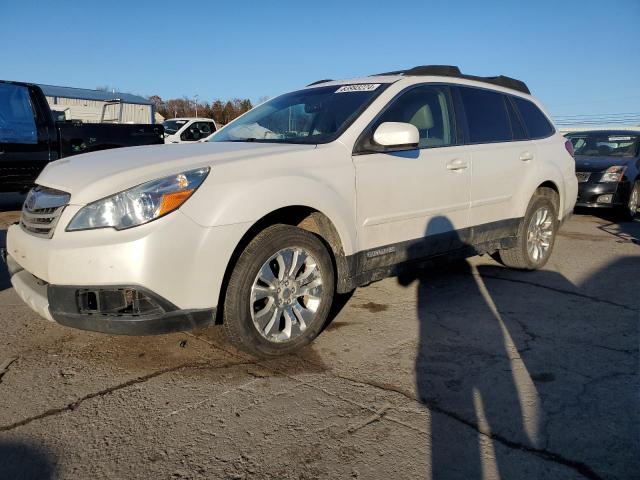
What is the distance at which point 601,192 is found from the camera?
902cm

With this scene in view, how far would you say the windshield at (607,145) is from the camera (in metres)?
9.98

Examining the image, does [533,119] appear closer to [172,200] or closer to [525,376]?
[525,376]

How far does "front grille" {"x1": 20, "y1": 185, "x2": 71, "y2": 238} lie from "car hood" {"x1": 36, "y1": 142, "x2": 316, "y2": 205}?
0.05 meters

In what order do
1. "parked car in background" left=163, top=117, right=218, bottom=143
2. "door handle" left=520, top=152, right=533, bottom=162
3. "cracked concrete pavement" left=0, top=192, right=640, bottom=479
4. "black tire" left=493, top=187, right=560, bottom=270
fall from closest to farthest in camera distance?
"cracked concrete pavement" left=0, top=192, right=640, bottom=479, "door handle" left=520, top=152, right=533, bottom=162, "black tire" left=493, top=187, right=560, bottom=270, "parked car in background" left=163, top=117, right=218, bottom=143

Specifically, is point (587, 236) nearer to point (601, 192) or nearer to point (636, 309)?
point (601, 192)

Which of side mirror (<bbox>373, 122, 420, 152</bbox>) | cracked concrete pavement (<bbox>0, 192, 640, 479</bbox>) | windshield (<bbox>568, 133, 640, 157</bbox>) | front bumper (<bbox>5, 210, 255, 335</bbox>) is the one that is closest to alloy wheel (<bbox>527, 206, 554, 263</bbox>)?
cracked concrete pavement (<bbox>0, 192, 640, 479</bbox>)

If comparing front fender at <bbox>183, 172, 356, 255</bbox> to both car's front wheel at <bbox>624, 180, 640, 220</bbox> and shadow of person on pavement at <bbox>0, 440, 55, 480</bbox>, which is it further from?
car's front wheel at <bbox>624, 180, 640, 220</bbox>

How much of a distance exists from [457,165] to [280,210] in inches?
69.7

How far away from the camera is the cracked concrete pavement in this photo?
7.41 feet

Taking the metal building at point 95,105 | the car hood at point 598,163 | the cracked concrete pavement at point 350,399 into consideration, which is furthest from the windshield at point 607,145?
the metal building at point 95,105

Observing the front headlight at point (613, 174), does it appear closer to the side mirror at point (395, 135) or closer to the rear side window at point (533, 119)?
the rear side window at point (533, 119)

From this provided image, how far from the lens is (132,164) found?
3047 mm

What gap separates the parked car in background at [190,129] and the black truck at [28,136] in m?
4.07

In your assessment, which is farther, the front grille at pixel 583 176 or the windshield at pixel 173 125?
the windshield at pixel 173 125
